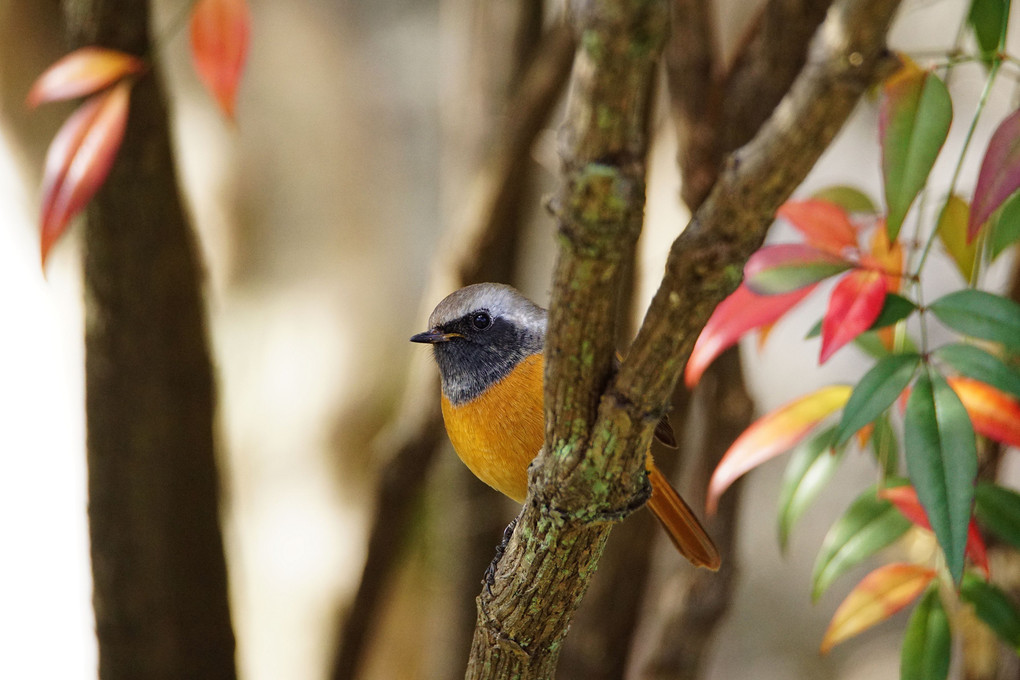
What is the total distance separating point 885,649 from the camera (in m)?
3.49

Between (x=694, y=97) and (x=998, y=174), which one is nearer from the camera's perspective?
(x=998, y=174)

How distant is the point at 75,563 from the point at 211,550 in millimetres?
1703

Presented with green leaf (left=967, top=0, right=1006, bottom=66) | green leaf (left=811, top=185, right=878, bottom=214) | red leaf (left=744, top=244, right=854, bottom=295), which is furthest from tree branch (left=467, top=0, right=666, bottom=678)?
green leaf (left=811, top=185, right=878, bottom=214)

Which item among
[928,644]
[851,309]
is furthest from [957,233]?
[928,644]

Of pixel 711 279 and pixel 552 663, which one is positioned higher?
pixel 711 279

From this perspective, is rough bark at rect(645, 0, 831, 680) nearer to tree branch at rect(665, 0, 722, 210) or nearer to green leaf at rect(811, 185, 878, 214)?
tree branch at rect(665, 0, 722, 210)

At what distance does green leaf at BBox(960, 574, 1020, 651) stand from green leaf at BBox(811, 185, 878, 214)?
63 cm

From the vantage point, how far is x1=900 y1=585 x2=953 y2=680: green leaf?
1256mm

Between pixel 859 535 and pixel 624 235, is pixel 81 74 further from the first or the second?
pixel 859 535

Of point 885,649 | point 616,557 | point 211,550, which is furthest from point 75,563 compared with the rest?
point 885,649

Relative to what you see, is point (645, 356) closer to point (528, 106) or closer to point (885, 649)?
point (528, 106)

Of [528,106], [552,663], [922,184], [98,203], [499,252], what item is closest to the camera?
[922,184]

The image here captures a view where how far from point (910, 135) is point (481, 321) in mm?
709

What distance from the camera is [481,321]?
1.42 meters
